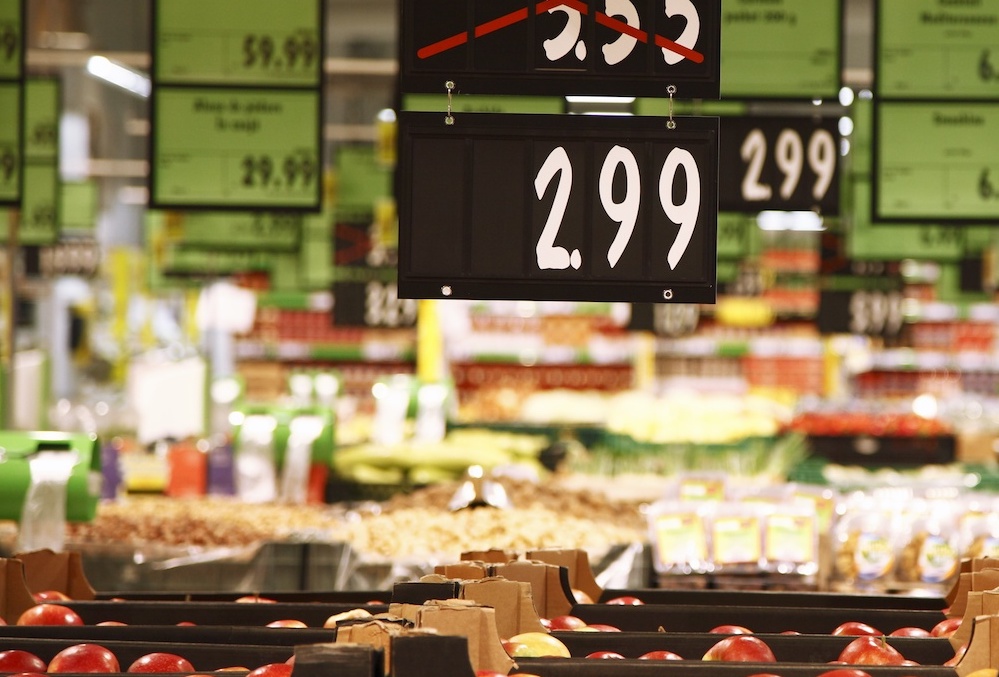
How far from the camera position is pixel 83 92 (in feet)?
56.6

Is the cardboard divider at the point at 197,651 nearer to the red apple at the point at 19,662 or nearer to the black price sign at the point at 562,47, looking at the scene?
the red apple at the point at 19,662

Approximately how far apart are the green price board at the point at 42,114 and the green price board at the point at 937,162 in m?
4.61

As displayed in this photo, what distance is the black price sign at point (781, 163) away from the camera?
5.99 metres

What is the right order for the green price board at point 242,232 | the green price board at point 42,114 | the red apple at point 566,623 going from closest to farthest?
the red apple at point 566,623
the green price board at point 42,114
the green price board at point 242,232

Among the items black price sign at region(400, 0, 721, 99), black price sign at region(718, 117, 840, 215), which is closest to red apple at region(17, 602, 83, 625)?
black price sign at region(400, 0, 721, 99)

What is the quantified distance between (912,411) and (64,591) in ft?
33.2

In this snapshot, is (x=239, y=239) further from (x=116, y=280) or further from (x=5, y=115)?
(x=116, y=280)

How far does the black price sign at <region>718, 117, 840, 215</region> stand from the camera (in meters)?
5.99

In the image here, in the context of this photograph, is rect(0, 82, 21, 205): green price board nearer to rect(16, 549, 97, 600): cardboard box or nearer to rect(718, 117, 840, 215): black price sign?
rect(16, 549, 97, 600): cardboard box

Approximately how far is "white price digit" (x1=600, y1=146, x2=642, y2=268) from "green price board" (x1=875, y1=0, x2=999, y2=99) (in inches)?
112

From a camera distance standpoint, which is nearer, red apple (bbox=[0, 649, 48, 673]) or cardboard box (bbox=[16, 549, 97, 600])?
red apple (bbox=[0, 649, 48, 673])

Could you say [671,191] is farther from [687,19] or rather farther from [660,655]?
[660,655]

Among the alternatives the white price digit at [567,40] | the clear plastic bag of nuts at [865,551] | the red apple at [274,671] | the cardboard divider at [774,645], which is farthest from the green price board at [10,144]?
the red apple at [274,671]

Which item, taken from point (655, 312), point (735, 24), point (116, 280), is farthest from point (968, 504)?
point (116, 280)
